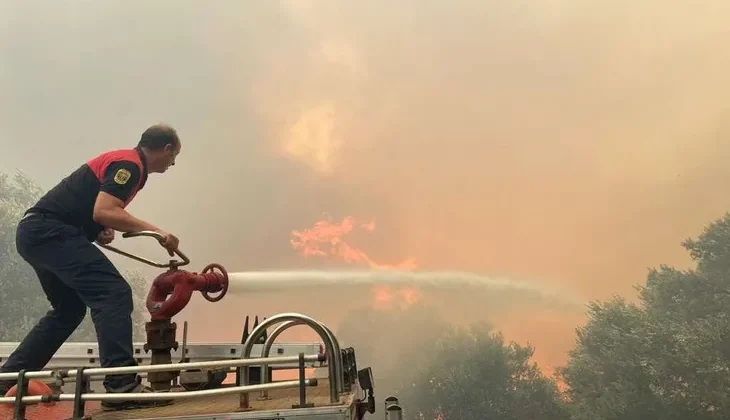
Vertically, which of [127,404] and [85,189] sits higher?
[85,189]

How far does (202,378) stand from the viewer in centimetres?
477

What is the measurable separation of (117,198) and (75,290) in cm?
96

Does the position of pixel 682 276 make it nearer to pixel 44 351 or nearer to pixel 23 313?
pixel 44 351

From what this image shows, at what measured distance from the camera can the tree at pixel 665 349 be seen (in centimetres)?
3073

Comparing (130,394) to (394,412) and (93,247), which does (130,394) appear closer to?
(93,247)

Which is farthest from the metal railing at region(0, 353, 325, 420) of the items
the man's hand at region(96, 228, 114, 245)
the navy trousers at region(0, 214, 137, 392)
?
the man's hand at region(96, 228, 114, 245)

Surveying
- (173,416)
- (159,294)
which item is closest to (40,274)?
(159,294)

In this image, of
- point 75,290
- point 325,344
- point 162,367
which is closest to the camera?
point 162,367

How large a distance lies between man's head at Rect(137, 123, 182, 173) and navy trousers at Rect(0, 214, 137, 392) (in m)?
0.91

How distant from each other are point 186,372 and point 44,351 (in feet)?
4.84

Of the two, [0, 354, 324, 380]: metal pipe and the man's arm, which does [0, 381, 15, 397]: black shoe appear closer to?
[0, 354, 324, 380]: metal pipe

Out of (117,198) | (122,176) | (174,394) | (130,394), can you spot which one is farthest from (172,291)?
(174,394)

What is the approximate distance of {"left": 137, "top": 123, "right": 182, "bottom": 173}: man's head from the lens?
5039mm

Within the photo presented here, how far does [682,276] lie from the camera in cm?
3569
